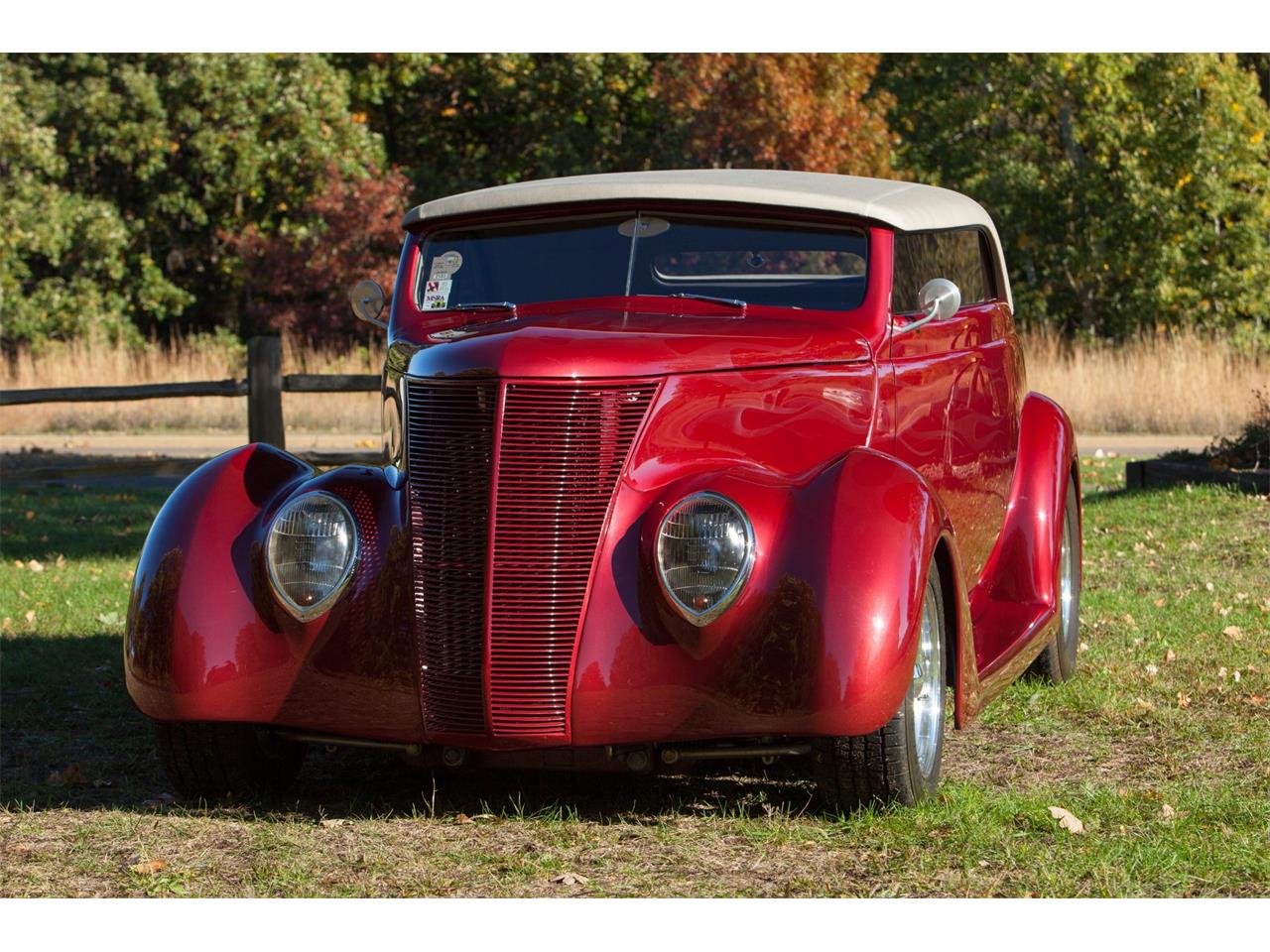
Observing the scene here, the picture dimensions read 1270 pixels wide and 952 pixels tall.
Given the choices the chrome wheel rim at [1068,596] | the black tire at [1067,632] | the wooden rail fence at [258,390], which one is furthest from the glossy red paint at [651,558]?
the wooden rail fence at [258,390]

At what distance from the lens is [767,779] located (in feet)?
16.3

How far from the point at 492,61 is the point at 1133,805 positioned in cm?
2433

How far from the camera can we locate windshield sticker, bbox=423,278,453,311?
5461 millimetres

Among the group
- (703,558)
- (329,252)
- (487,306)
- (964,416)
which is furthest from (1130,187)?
(703,558)

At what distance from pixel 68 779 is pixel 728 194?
2.87 meters

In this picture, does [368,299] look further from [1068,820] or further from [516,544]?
[1068,820]

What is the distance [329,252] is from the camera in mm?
24734

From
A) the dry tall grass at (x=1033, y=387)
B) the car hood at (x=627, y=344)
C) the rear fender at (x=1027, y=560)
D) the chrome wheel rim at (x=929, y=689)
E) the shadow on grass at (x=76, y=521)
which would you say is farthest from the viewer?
the dry tall grass at (x=1033, y=387)

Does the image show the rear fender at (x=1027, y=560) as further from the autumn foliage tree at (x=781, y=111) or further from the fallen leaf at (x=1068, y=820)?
the autumn foliage tree at (x=781, y=111)

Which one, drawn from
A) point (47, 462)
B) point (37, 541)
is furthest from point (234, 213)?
point (37, 541)

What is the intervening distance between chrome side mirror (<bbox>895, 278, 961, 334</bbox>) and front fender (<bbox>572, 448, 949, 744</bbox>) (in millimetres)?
1013

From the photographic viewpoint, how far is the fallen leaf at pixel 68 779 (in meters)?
5.10

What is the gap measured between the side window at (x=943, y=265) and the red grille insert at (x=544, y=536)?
135 cm

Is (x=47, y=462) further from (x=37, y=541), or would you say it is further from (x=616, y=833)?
(x=616, y=833)
